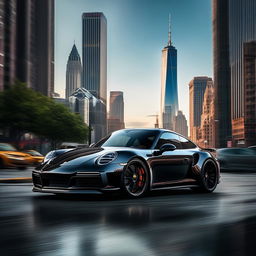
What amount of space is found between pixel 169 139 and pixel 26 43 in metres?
102

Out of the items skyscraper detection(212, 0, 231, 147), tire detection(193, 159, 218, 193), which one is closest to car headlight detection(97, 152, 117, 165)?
tire detection(193, 159, 218, 193)

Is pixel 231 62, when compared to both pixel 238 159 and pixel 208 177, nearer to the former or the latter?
pixel 238 159

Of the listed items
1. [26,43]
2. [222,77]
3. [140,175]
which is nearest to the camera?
[140,175]

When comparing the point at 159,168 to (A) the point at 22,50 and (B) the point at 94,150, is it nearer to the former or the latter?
(B) the point at 94,150

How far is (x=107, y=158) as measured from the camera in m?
8.27

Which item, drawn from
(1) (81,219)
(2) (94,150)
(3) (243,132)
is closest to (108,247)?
(1) (81,219)

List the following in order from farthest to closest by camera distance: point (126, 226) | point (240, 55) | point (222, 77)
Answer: point (222, 77) → point (240, 55) → point (126, 226)

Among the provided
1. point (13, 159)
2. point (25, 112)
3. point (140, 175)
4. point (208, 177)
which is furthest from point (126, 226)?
point (25, 112)

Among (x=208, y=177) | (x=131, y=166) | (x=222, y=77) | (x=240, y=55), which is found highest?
(x=240, y=55)

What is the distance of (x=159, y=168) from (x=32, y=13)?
A: 373 ft

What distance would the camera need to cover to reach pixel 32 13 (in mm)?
117250

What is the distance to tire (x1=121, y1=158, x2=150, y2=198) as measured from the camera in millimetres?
8359

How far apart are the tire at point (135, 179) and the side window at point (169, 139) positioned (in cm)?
76

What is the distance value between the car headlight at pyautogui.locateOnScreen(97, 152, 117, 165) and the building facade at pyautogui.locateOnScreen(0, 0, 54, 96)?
69.5 m
